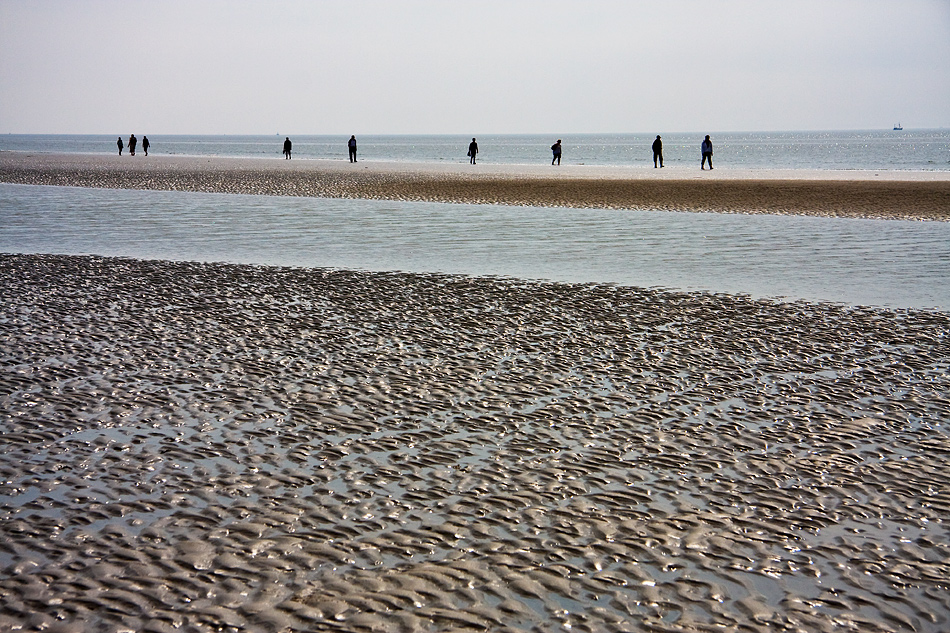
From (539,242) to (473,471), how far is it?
55.9ft

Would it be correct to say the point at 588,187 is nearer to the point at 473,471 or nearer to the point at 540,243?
the point at 540,243

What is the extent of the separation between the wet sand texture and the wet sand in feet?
69.5

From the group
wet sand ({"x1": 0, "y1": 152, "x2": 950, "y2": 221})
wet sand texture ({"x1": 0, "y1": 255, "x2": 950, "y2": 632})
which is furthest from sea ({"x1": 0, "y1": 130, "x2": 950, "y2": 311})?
wet sand texture ({"x1": 0, "y1": 255, "x2": 950, "y2": 632})

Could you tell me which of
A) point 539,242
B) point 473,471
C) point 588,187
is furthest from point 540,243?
point 588,187

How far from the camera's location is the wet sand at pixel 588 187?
35094 millimetres

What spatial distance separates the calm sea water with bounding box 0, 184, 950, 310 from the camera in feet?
62.0

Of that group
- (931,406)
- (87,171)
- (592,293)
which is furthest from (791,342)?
(87,171)

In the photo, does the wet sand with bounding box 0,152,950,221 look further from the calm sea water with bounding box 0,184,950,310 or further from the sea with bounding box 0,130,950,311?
the calm sea water with bounding box 0,184,950,310

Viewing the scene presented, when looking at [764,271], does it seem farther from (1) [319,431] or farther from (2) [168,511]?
(2) [168,511]

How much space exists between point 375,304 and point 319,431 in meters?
6.81

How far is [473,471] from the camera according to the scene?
826 cm

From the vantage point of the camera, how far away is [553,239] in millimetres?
25578

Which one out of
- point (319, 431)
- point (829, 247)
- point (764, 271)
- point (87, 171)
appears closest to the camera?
point (319, 431)

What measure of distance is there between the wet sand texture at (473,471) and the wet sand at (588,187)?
21.2 meters
